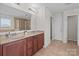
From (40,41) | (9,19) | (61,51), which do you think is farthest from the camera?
(40,41)

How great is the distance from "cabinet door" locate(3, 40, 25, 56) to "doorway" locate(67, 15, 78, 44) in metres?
1.80

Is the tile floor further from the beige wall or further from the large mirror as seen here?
the large mirror

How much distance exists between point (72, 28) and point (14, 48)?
2.56 metres

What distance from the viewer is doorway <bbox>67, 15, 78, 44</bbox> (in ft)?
10.9

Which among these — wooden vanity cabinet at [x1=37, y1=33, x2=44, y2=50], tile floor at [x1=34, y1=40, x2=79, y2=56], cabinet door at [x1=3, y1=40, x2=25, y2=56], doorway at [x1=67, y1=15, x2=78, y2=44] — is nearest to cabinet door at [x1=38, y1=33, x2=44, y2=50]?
wooden vanity cabinet at [x1=37, y1=33, x2=44, y2=50]

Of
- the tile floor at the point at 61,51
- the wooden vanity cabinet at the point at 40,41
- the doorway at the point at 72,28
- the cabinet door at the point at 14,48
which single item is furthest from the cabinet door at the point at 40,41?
the cabinet door at the point at 14,48

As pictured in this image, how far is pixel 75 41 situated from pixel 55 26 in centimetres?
103

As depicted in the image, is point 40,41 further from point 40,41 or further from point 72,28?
point 72,28

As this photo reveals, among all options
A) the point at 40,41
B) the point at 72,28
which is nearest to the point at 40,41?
the point at 40,41

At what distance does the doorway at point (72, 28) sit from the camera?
3327mm

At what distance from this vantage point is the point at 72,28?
147 inches

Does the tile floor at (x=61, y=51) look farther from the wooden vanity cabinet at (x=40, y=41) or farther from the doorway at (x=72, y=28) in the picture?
the wooden vanity cabinet at (x=40, y=41)

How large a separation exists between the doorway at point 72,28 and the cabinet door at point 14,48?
5.92 feet

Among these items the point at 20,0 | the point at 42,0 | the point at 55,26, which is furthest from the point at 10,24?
the point at 55,26
